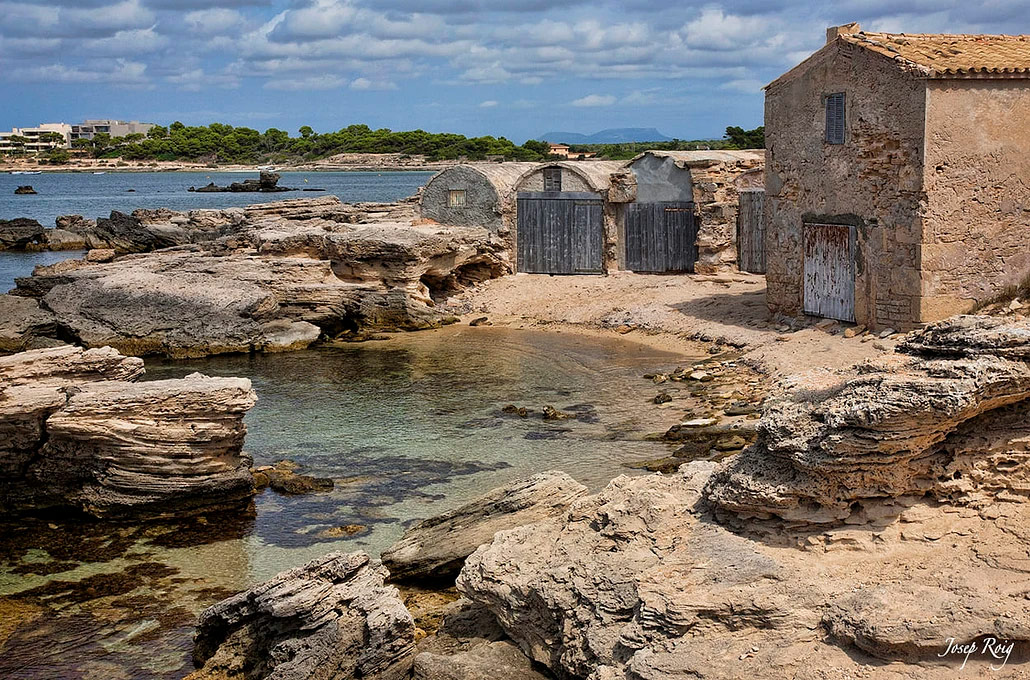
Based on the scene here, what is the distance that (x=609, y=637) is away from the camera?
686cm

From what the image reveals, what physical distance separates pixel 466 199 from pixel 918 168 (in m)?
14.5

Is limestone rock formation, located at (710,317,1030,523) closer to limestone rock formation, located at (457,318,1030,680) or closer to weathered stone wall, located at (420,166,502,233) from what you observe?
limestone rock formation, located at (457,318,1030,680)

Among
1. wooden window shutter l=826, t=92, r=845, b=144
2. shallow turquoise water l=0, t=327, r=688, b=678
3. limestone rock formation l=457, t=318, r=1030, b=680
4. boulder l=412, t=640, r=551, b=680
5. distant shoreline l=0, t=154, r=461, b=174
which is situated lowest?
shallow turquoise water l=0, t=327, r=688, b=678

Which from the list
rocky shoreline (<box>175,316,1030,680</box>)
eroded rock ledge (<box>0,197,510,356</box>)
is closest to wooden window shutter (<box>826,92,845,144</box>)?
eroded rock ledge (<box>0,197,510,356</box>)

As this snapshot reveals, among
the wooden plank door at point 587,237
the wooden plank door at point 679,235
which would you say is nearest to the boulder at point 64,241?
the wooden plank door at point 587,237

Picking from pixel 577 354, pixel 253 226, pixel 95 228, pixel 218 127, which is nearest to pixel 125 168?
pixel 218 127

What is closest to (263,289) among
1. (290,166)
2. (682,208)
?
(682,208)

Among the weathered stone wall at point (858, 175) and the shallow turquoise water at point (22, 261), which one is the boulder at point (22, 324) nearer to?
the shallow turquoise water at point (22, 261)

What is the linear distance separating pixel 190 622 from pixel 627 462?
637 centimetres

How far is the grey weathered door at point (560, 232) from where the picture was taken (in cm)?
2927

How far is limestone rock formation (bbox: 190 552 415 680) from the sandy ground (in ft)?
36.3

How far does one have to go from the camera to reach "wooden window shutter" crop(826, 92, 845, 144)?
19516 millimetres

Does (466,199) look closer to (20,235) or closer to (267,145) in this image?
(20,235)

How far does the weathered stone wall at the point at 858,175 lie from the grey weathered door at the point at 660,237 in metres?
6.52
